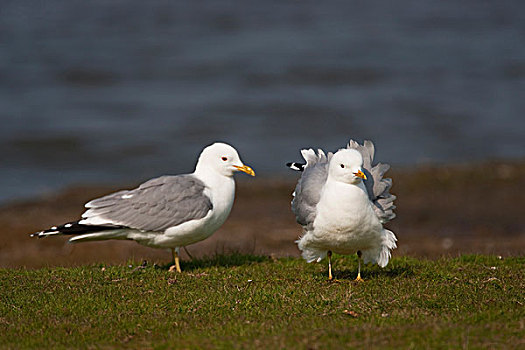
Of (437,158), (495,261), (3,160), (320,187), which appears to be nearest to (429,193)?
(437,158)

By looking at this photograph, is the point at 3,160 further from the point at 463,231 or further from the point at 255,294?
the point at 255,294

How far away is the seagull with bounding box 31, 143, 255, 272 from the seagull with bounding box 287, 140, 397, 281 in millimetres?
1171

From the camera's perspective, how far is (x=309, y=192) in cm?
837

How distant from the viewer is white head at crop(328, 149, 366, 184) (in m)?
7.72

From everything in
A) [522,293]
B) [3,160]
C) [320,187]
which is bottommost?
[3,160]

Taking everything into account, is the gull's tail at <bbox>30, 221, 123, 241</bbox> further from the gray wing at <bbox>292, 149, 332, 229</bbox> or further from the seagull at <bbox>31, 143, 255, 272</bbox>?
the gray wing at <bbox>292, 149, 332, 229</bbox>

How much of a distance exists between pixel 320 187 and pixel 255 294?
4.76 ft

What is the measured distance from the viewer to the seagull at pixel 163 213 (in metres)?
9.02

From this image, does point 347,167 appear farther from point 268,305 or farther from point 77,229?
point 77,229

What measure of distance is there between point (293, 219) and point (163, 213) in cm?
Answer: 748

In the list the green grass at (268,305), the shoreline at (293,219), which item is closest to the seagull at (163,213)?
the green grass at (268,305)

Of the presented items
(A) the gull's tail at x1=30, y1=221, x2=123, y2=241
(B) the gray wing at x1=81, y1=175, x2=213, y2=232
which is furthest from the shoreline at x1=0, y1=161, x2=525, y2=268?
(A) the gull's tail at x1=30, y1=221, x2=123, y2=241

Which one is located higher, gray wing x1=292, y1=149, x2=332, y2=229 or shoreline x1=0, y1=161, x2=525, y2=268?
gray wing x1=292, y1=149, x2=332, y2=229

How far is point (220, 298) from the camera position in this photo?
300 inches
